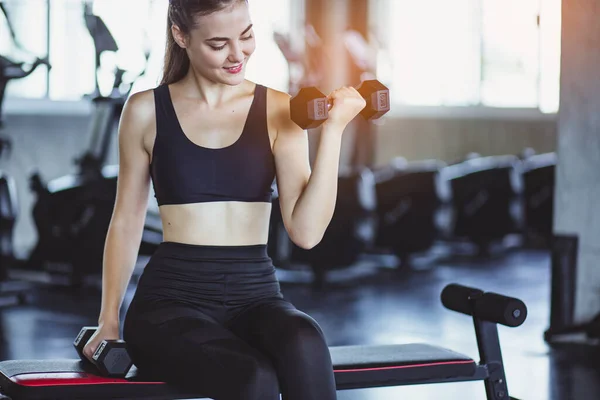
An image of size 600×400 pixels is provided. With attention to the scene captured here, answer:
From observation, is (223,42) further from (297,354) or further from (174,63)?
(297,354)

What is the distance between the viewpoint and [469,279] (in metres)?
5.18

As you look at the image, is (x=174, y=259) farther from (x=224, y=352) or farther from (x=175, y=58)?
(x=175, y=58)

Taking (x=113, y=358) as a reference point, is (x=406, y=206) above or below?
below

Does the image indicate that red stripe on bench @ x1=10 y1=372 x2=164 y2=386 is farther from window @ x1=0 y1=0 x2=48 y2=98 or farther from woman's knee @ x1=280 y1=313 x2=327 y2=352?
window @ x1=0 y1=0 x2=48 y2=98

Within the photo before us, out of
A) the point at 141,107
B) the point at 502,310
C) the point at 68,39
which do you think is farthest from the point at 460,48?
the point at 141,107

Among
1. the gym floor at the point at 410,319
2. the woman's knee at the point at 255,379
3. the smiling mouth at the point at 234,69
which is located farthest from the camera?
the gym floor at the point at 410,319

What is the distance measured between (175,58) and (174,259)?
1.42ft

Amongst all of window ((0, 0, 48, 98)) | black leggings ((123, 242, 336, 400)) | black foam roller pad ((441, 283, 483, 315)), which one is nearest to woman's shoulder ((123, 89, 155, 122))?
black leggings ((123, 242, 336, 400))

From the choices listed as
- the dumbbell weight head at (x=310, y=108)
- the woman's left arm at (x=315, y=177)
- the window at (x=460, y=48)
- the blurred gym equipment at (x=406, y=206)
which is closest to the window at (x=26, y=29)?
the blurred gym equipment at (x=406, y=206)

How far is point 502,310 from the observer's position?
1.91 m

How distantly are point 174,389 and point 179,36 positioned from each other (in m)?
0.68

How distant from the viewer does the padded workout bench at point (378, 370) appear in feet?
5.43

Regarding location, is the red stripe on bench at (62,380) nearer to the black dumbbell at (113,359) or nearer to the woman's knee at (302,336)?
the black dumbbell at (113,359)

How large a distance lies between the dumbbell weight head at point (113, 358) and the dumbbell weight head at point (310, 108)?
55 cm
